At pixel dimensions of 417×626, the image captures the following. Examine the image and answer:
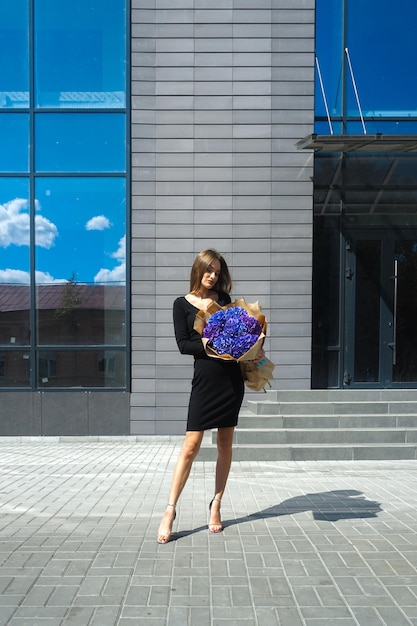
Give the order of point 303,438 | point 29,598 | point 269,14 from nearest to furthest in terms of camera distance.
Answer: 1. point 29,598
2. point 303,438
3. point 269,14

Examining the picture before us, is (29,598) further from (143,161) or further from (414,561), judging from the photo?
(143,161)

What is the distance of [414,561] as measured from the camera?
11.8ft

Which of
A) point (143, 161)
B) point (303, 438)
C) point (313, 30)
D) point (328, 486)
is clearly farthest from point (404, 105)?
point (328, 486)

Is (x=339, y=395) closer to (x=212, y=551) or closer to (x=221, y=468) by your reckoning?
(x=221, y=468)


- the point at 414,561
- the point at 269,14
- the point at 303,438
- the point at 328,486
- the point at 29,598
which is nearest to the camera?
the point at 29,598

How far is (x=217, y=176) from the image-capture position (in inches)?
356

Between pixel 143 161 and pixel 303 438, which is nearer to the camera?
pixel 303 438

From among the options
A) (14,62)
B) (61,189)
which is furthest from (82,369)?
(14,62)

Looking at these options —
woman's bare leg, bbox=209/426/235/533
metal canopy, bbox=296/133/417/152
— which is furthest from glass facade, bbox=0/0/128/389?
woman's bare leg, bbox=209/426/235/533

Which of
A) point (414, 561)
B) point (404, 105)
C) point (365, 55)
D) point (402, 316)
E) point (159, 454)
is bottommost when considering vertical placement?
point (159, 454)

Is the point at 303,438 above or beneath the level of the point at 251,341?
beneath

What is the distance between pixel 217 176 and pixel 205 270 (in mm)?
5409

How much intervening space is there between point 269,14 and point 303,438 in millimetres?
6839

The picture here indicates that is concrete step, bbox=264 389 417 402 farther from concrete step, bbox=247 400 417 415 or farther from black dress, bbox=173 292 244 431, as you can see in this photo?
black dress, bbox=173 292 244 431
